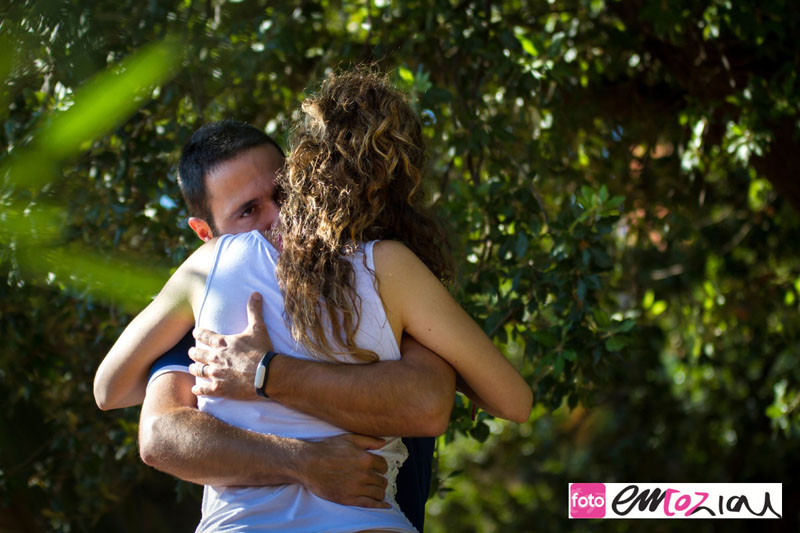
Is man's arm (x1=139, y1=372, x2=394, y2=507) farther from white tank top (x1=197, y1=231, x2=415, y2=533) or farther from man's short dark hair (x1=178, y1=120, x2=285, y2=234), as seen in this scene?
man's short dark hair (x1=178, y1=120, x2=285, y2=234)

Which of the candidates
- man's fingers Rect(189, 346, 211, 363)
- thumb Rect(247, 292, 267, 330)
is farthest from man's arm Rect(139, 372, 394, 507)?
thumb Rect(247, 292, 267, 330)

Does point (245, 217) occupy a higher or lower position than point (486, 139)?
lower

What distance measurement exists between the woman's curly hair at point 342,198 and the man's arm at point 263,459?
0.19 metres

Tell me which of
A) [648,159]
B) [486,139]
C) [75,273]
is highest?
[648,159]

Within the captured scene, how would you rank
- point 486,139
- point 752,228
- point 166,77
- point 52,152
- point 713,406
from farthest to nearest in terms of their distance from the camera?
point 713,406
point 752,228
point 486,139
point 166,77
point 52,152

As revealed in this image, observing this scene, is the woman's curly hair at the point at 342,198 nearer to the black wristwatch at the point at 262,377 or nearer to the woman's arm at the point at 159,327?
the black wristwatch at the point at 262,377

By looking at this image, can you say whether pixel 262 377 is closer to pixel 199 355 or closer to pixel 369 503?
pixel 199 355

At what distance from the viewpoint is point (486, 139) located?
3.15m

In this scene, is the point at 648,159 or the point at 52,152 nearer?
the point at 52,152

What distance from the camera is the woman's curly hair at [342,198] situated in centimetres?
165

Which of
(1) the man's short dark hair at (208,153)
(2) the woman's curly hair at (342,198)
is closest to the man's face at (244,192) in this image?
(1) the man's short dark hair at (208,153)

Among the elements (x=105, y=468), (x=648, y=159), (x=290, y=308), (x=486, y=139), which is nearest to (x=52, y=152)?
(x=290, y=308)

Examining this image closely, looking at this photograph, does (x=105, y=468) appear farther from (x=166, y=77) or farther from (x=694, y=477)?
(x=694, y=477)

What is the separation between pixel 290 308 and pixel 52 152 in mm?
613
